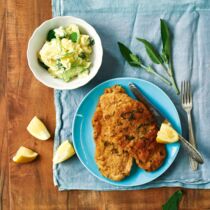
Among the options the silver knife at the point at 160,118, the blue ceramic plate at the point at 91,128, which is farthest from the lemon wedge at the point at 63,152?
the silver knife at the point at 160,118

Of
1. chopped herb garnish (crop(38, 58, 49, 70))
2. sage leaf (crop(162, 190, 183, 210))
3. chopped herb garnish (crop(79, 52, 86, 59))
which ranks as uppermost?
chopped herb garnish (crop(79, 52, 86, 59))

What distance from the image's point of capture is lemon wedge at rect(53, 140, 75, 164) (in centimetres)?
182

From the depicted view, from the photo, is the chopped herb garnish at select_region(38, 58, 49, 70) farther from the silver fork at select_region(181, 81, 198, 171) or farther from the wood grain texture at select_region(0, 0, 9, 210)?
the silver fork at select_region(181, 81, 198, 171)

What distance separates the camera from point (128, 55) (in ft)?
5.93

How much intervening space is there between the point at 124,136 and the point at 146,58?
1.08 feet

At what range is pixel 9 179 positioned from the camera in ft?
6.15

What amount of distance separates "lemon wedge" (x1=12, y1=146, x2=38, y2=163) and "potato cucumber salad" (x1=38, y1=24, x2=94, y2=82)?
1.07ft

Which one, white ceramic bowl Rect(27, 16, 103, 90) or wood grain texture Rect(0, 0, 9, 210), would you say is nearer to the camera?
white ceramic bowl Rect(27, 16, 103, 90)

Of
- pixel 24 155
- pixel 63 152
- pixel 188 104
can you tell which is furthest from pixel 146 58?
pixel 24 155

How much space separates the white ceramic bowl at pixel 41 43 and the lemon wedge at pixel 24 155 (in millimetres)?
289

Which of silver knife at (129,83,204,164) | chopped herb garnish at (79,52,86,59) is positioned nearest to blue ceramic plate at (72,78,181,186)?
silver knife at (129,83,204,164)

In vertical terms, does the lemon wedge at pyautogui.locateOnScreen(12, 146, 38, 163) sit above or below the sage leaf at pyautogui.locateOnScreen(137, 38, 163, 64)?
below

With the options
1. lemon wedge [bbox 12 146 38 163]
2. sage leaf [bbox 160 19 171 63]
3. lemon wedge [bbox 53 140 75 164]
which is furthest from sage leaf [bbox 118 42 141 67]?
lemon wedge [bbox 12 146 38 163]

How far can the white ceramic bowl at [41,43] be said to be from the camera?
5.78ft
